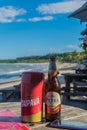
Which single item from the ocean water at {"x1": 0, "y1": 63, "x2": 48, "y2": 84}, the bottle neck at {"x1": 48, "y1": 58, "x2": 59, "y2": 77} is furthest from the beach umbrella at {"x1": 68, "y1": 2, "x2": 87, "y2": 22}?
the bottle neck at {"x1": 48, "y1": 58, "x2": 59, "y2": 77}

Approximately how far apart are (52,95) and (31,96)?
Answer: 0.40 ft

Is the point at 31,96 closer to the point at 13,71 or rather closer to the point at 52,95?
the point at 52,95

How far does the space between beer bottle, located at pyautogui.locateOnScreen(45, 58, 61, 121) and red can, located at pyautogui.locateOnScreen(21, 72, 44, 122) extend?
0.13ft

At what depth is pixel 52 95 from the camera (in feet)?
6.31

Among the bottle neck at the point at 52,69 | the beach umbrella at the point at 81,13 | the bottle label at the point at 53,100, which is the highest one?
the beach umbrella at the point at 81,13

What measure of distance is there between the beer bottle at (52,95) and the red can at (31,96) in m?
0.04

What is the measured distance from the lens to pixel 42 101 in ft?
6.39

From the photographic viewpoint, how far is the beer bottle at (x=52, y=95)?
1924 millimetres

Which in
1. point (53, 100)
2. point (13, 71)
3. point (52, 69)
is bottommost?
point (13, 71)

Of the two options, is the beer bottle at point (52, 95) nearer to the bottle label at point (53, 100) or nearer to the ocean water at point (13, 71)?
the bottle label at point (53, 100)

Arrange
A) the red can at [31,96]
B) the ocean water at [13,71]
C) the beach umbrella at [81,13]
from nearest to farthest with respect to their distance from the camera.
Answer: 1. the red can at [31,96]
2. the beach umbrella at [81,13]
3. the ocean water at [13,71]

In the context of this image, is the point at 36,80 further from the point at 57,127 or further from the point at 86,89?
the point at 86,89

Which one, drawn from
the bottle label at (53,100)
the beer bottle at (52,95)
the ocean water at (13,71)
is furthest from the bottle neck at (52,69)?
the ocean water at (13,71)

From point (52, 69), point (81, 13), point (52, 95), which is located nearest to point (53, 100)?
point (52, 95)
